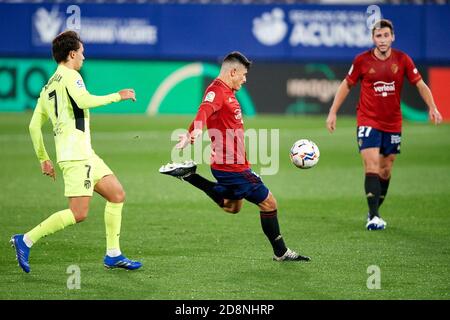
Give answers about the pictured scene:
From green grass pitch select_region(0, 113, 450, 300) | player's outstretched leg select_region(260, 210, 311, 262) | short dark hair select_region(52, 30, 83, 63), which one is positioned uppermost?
short dark hair select_region(52, 30, 83, 63)

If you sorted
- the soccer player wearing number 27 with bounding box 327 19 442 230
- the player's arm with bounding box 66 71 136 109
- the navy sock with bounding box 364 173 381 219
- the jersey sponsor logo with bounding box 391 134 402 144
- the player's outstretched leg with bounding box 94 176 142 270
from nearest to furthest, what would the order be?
the player's arm with bounding box 66 71 136 109 → the player's outstretched leg with bounding box 94 176 142 270 → the navy sock with bounding box 364 173 381 219 → the soccer player wearing number 27 with bounding box 327 19 442 230 → the jersey sponsor logo with bounding box 391 134 402 144

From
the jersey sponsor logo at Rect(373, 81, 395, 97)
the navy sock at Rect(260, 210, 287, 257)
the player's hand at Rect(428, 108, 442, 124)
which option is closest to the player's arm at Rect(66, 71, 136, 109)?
the navy sock at Rect(260, 210, 287, 257)

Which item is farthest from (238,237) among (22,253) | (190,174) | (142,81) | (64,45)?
(142,81)

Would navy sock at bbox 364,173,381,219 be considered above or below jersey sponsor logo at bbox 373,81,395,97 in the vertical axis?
below

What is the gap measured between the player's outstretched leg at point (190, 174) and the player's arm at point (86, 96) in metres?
1.10

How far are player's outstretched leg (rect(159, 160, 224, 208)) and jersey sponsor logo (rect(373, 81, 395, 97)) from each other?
3.11m

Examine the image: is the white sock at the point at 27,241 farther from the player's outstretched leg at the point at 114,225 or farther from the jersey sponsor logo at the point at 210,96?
the jersey sponsor logo at the point at 210,96

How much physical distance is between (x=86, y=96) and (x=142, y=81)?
1980cm

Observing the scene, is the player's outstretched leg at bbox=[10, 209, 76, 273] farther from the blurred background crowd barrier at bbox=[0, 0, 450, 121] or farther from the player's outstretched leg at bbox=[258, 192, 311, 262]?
the blurred background crowd barrier at bbox=[0, 0, 450, 121]

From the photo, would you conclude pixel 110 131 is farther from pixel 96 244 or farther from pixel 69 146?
pixel 69 146

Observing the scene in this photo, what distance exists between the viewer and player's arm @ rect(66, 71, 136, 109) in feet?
27.4

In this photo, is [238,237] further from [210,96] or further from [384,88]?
[384,88]

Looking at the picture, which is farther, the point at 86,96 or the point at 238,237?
the point at 238,237

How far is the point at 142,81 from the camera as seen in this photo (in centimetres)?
2814
